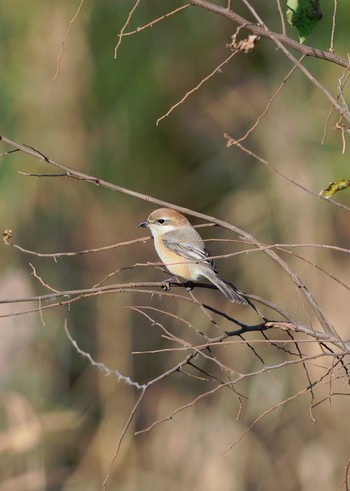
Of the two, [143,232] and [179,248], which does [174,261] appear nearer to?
[179,248]

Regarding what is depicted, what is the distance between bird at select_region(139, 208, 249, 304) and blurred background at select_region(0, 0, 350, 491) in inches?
81.1

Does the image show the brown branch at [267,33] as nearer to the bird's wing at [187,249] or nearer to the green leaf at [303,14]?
the green leaf at [303,14]

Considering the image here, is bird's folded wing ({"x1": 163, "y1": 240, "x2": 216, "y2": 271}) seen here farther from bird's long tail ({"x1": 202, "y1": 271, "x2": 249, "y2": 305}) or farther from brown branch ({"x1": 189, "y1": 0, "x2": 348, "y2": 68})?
brown branch ({"x1": 189, "y1": 0, "x2": 348, "y2": 68})

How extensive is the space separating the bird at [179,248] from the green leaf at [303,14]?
164 cm

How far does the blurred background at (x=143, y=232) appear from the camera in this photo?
6641 mm

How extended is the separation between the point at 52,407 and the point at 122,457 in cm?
75

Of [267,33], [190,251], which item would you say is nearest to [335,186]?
[267,33]

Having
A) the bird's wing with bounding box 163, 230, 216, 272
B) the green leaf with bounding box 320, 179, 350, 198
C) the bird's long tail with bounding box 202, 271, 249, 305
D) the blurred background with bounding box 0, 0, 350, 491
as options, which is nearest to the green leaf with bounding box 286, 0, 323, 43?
the green leaf with bounding box 320, 179, 350, 198

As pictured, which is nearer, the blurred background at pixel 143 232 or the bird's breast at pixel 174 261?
the bird's breast at pixel 174 261

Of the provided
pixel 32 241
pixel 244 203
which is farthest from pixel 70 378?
pixel 244 203

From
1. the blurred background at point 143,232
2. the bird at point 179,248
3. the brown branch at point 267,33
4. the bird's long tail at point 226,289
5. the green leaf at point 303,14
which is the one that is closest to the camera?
the brown branch at point 267,33

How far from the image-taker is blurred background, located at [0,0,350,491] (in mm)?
6641

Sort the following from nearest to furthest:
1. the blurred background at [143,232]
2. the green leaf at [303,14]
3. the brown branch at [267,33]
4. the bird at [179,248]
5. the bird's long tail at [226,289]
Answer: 1. the brown branch at [267,33]
2. the green leaf at [303,14]
3. the bird's long tail at [226,289]
4. the bird at [179,248]
5. the blurred background at [143,232]

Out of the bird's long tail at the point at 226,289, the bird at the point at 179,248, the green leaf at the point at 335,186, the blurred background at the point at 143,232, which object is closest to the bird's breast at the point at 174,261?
the bird at the point at 179,248
